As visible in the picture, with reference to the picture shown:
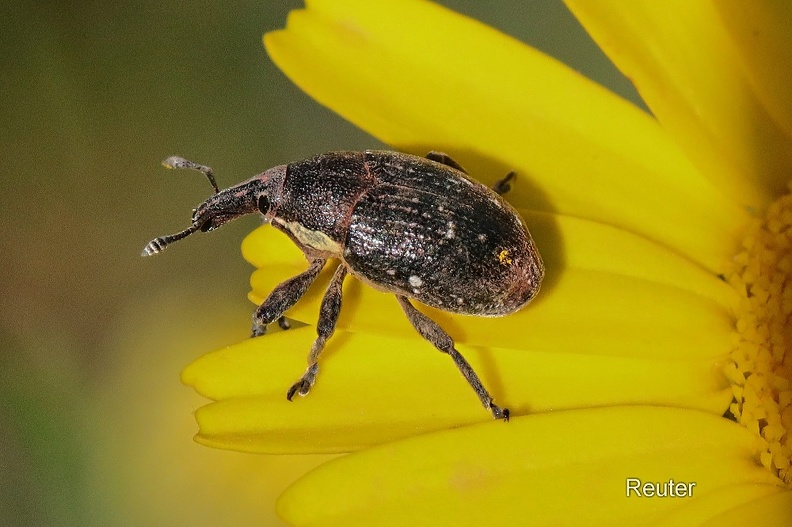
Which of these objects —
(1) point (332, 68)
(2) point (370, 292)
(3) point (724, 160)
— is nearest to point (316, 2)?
(1) point (332, 68)

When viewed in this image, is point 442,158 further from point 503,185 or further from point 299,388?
point 299,388

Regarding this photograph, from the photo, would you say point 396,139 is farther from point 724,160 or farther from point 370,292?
point 724,160

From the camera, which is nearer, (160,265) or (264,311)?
(264,311)

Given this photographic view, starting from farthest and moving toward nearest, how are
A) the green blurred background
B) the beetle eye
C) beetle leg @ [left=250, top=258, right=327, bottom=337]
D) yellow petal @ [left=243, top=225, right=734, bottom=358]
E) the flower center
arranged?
the green blurred background → the beetle eye → beetle leg @ [left=250, top=258, right=327, bottom=337] → yellow petal @ [left=243, top=225, right=734, bottom=358] → the flower center

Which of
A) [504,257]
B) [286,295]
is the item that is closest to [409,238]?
[504,257]

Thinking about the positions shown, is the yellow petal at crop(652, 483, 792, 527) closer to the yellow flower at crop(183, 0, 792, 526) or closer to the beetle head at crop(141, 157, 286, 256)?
the yellow flower at crop(183, 0, 792, 526)

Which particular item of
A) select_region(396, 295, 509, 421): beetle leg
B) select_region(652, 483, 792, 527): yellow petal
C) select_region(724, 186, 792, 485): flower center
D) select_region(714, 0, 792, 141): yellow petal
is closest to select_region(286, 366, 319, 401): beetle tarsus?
select_region(396, 295, 509, 421): beetle leg
